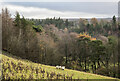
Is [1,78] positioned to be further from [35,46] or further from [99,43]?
[99,43]

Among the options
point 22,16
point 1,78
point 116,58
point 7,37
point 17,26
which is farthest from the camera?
point 22,16

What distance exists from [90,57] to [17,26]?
16.8 meters

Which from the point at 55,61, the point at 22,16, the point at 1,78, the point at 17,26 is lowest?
the point at 55,61

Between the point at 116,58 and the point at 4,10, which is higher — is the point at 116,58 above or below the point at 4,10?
below

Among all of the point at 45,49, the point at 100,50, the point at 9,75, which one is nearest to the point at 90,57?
the point at 100,50

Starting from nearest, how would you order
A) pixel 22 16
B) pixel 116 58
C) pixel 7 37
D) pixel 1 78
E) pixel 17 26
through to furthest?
1. pixel 1 78
2. pixel 116 58
3. pixel 7 37
4. pixel 17 26
5. pixel 22 16

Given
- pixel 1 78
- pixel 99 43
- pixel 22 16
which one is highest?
pixel 22 16

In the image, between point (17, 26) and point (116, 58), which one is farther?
point (17, 26)

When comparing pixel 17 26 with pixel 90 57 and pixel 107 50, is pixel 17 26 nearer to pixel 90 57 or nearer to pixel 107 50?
pixel 90 57

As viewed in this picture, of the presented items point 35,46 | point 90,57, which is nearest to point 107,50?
point 90,57

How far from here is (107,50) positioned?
28.4 metres

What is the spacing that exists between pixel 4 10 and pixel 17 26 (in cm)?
550

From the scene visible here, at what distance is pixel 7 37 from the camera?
2852cm

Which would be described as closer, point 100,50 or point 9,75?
point 9,75
